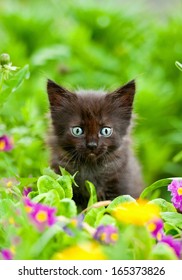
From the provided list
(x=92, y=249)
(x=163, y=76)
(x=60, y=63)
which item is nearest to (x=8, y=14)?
(x=60, y=63)

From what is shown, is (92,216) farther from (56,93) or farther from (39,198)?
(56,93)

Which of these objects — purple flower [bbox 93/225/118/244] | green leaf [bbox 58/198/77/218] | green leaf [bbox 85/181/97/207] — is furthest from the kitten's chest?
purple flower [bbox 93/225/118/244]

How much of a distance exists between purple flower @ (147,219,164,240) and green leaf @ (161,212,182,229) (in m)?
0.20

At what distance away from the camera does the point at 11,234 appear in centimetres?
180

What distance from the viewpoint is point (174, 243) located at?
1930 millimetres

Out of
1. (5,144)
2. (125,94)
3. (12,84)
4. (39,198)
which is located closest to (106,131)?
(125,94)

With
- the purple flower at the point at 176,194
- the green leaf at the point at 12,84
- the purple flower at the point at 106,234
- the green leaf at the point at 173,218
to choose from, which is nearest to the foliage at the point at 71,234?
the purple flower at the point at 106,234

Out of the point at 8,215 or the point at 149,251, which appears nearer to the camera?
the point at 149,251

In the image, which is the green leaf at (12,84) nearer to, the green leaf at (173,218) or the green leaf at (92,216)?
the green leaf at (92,216)

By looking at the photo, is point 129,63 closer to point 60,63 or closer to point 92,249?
point 60,63

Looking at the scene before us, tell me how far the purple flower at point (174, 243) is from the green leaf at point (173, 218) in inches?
8.3

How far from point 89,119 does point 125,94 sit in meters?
0.25

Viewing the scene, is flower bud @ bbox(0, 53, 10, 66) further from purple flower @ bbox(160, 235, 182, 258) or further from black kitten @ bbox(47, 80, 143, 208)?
purple flower @ bbox(160, 235, 182, 258)
